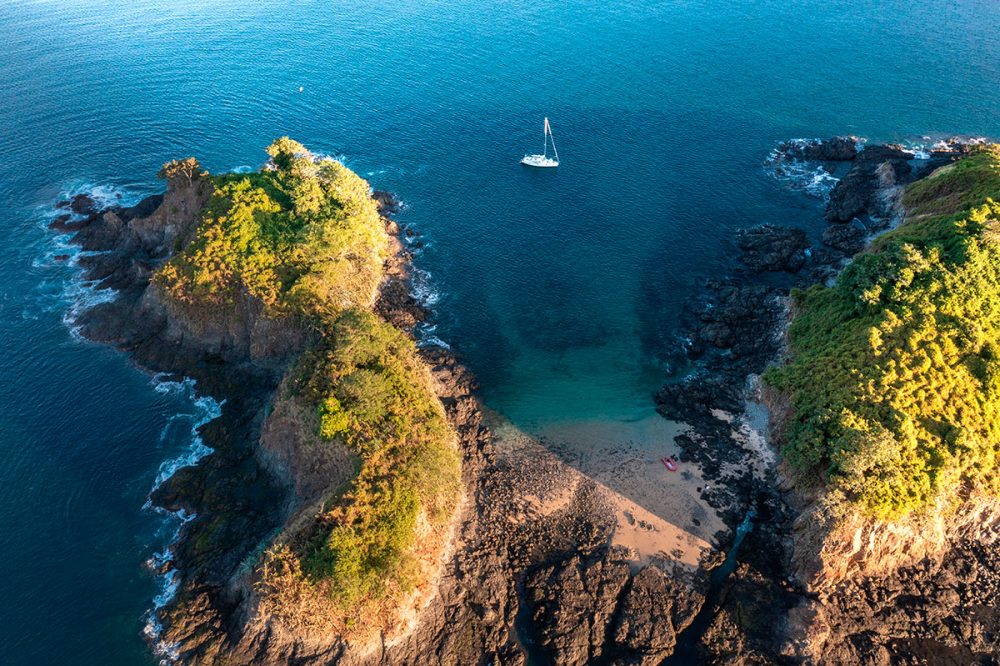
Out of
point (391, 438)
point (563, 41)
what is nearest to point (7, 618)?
point (391, 438)

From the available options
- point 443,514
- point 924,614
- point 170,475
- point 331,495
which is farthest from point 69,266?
point 924,614

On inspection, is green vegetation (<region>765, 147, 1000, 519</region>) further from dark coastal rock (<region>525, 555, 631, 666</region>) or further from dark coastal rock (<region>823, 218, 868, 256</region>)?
dark coastal rock (<region>525, 555, 631, 666</region>)

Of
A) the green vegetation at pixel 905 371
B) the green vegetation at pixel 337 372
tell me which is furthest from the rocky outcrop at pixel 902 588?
the green vegetation at pixel 337 372

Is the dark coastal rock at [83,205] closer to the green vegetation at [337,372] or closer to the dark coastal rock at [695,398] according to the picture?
the green vegetation at [337,372]

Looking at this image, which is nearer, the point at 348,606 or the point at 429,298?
the point at 348,606

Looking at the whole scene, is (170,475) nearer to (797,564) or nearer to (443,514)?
(443,514)

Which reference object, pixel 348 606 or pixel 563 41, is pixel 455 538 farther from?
pixel 563 41
